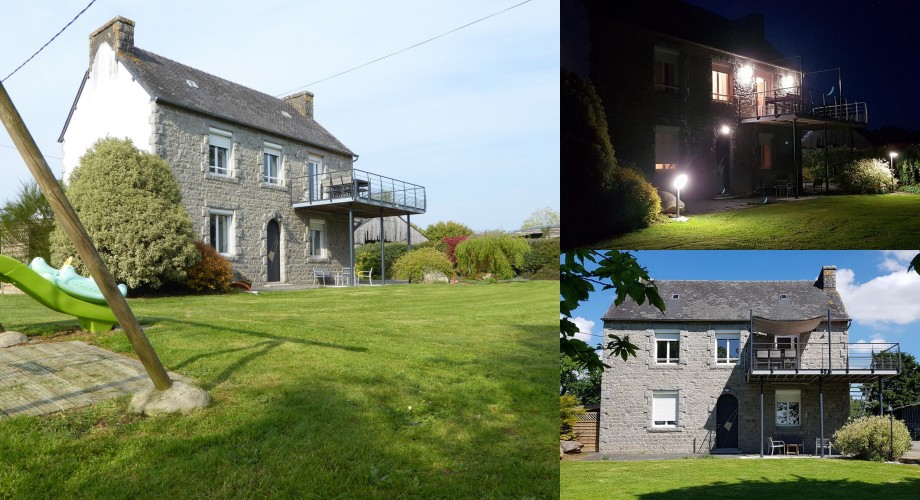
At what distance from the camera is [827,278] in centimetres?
214

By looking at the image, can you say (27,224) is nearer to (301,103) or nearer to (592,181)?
(301,103)

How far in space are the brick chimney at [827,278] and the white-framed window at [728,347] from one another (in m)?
0.30

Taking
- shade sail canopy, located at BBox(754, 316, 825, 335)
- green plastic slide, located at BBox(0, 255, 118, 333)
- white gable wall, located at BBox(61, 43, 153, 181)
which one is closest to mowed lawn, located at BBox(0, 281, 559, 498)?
green plastic slide, located at BBox(0, 255, 118, 333)

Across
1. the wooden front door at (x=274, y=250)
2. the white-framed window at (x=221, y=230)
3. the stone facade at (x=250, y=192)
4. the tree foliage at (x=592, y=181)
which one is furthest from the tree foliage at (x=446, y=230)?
the tree foliage at (x=592, y=181)

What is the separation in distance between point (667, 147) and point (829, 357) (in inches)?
36.8

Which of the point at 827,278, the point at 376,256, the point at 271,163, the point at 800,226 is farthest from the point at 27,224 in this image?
the point at 827,278

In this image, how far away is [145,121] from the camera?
10.8 ft

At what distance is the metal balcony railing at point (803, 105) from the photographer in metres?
1.97

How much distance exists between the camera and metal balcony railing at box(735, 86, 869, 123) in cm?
197

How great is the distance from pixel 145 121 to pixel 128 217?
1.63ft

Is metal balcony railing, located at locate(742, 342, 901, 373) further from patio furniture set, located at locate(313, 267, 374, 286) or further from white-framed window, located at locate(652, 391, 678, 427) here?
patio furniture set, located at locate(313, 267, 374, 286)

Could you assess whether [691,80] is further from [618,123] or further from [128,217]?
[128,217]

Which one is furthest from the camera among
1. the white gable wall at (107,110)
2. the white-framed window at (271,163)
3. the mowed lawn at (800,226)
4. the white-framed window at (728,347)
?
the white-framed window at (271,163)

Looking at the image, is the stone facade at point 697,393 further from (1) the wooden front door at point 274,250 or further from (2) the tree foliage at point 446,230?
(1) the wooden front door at point 274,250
